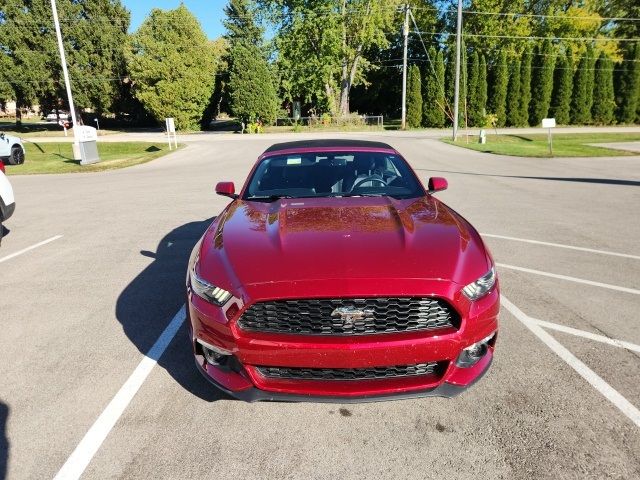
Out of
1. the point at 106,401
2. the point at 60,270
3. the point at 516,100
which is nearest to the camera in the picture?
the point at 106,401

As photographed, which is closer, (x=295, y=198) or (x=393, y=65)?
(x=295, y=198)

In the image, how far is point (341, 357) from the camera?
2406mm

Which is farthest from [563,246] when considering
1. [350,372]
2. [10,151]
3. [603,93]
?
[603,93]

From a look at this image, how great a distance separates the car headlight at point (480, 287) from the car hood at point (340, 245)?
0.04 meters

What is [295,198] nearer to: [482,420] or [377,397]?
[377,397]

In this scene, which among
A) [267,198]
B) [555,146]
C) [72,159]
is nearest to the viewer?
[267,198]

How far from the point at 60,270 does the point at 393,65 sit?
57.9m

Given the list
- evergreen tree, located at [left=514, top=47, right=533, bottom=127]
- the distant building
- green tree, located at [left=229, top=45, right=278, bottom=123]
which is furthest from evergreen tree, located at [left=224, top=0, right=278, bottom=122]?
the distant building

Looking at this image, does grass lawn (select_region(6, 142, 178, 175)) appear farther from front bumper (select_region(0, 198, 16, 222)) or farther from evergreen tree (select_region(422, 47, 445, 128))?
evergreen tree (select_region(422, 47, 445, 128))

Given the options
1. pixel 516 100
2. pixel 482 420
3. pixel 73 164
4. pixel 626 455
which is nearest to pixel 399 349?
pixel 482 420

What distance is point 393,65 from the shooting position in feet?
189

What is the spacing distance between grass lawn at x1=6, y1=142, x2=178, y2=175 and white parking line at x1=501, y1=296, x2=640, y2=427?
17.8 m

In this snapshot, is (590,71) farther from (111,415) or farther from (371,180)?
(111,415)

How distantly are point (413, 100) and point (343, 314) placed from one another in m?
44.2
